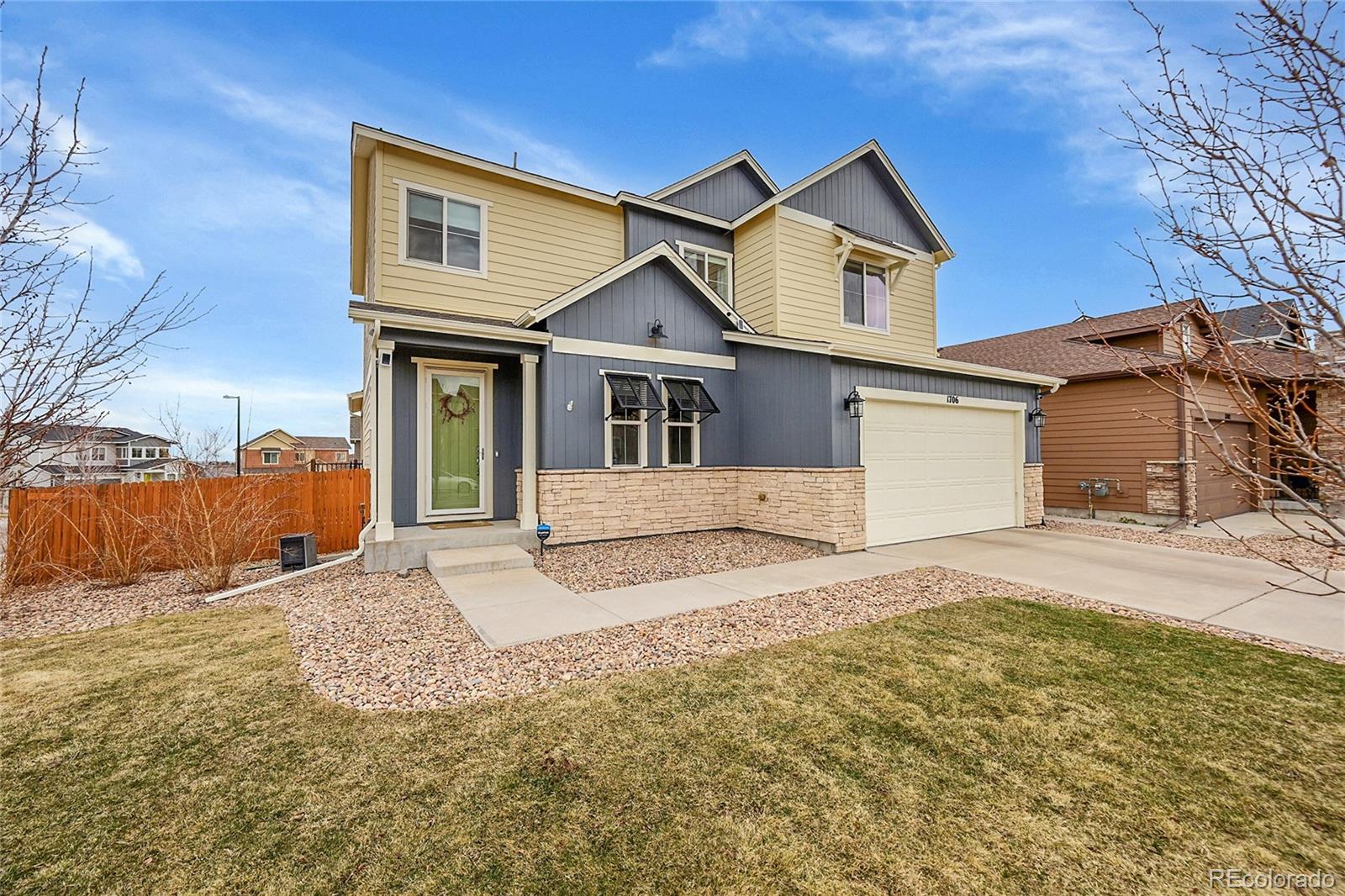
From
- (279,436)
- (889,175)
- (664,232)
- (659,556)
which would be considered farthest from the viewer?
(279,436)

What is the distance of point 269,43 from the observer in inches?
344

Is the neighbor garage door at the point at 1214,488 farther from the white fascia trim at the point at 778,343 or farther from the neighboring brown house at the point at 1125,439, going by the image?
the white fascia trim at the point at 778,343

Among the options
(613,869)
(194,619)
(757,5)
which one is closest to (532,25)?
(757,5)

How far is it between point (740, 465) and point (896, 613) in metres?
5.44

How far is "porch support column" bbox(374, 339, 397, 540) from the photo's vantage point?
7.73 meters

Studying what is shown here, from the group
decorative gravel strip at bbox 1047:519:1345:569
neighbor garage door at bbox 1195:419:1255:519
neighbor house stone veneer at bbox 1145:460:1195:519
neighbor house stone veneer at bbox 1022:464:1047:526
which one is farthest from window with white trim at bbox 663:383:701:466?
neighbor garage door at bbox 1195:419:1255:519

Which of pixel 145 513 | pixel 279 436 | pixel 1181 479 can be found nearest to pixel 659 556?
pixel 145 513

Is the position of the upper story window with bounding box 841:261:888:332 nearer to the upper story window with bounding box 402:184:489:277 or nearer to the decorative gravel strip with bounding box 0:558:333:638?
the upper story window with bounding box 402:184:489:277

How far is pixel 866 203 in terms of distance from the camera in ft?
42.9

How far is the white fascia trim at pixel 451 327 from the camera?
761 centimetres

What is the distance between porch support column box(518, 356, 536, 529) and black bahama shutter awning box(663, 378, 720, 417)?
2.48m

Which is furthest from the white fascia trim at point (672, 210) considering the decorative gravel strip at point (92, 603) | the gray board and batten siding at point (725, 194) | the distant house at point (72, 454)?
the decorative gravel strip at point (92, 603)

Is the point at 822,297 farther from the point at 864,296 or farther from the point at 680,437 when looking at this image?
the point at 680,437

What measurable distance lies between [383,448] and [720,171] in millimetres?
9812
